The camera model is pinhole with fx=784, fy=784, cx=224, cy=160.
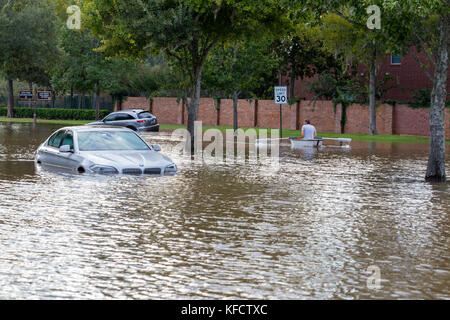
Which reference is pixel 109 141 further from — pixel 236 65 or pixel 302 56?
pixel 302 56

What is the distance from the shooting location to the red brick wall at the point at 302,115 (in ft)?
158

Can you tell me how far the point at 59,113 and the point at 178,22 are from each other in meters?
42.3

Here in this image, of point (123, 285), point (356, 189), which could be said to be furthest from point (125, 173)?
point (123, 285)

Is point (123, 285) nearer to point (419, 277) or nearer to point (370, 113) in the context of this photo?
point (419, 277)

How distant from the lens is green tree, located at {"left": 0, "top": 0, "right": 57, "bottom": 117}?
55031 mm

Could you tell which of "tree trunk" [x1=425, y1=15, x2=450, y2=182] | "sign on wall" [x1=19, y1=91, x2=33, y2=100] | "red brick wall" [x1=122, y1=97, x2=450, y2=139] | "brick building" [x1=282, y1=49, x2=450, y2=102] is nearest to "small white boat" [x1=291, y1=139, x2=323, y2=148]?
"tree trunk" [x1=425, y1=15, x2=450, y2=182]

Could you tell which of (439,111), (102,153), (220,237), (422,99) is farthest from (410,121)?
(220,237)

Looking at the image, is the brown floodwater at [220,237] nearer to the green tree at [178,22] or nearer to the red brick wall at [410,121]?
the green tree at [178,22]

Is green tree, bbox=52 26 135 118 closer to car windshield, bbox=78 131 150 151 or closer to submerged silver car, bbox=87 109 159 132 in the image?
submerged silver car, bbox=87 109 159 132

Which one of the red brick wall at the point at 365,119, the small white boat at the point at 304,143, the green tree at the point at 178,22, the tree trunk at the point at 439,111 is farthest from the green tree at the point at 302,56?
the tree trunk at the point at 439,111

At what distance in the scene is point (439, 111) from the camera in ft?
60.7

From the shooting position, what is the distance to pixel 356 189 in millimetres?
16219

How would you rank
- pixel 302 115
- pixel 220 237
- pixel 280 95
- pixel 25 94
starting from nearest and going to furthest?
pixel 220 237 → pixel 280 95 → pixel 302 115 → pixel 25 94

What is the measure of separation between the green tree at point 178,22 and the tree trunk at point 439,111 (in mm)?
9950
